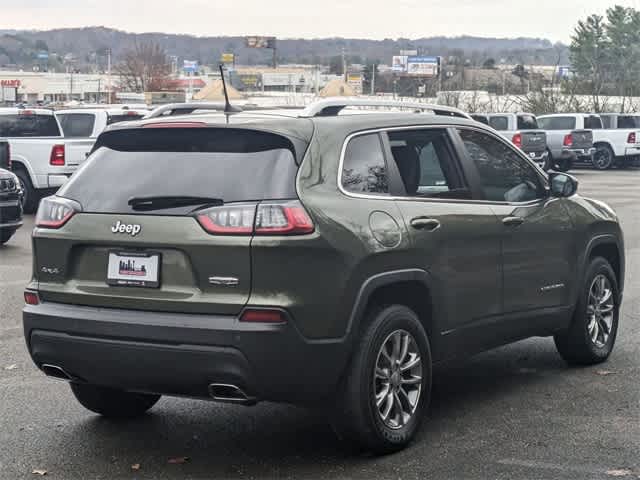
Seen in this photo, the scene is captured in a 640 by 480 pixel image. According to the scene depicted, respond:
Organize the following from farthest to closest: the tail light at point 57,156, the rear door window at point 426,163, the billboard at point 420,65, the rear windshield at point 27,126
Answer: the billboard at point 420,65 < the rear windshield at point 27,126 < the tail light at point 57,156 < the rear door window at point 426,163

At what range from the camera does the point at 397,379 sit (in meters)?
6.08

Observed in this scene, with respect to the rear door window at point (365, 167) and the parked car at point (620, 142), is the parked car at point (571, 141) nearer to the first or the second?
the parked car at point (620, 142)

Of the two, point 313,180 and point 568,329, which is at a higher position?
point 313,180

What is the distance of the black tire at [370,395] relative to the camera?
5.73m

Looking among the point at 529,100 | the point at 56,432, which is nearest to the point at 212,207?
the point at 56,432

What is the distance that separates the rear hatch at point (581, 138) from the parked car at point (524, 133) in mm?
1314

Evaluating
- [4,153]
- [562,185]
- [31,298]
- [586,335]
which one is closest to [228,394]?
[31,298]

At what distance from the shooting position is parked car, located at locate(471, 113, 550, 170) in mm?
35938

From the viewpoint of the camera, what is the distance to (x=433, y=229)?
6.35 metres

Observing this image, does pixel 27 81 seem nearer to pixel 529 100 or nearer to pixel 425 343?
pixel 529 100

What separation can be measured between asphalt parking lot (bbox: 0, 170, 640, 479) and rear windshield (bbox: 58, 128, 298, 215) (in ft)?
4.14

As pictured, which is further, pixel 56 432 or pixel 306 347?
pixel 56 432

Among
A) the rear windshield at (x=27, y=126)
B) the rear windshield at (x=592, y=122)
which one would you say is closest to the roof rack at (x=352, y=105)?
the rear windshield at (x=27, y=126)

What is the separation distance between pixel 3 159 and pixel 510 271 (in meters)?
12.0
